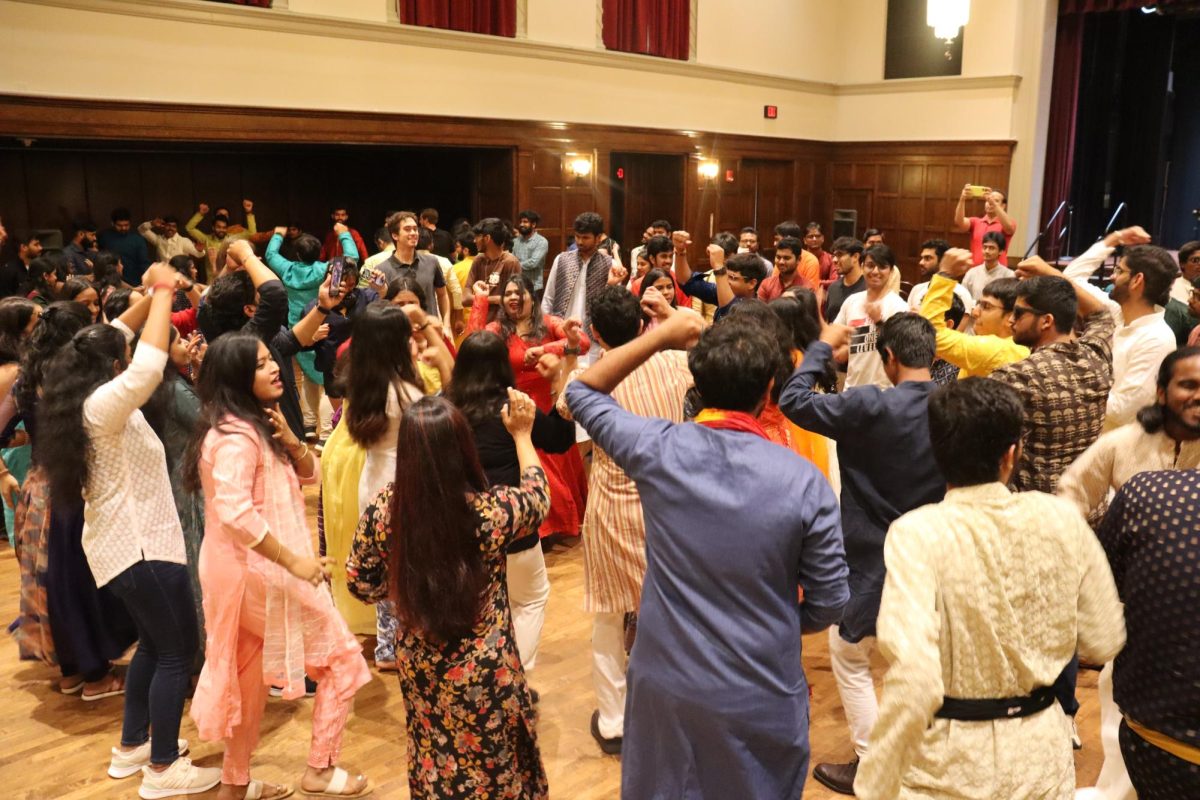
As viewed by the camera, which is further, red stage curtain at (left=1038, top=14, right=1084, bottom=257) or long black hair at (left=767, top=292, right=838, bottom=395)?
red stage curtain at (left=1038, top=14, right=1084, bottom=257)

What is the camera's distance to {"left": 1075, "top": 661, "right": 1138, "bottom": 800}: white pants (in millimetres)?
2725

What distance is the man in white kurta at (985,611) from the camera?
1.80m

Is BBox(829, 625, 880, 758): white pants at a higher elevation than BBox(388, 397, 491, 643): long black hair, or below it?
below

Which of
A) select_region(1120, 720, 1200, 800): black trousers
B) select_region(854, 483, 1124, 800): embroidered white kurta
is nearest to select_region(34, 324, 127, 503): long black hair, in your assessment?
select_region(854, 483, 1124, 800): embroidered white kurta

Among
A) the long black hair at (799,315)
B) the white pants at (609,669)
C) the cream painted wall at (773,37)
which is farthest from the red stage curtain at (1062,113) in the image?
the white pants at (609,669)

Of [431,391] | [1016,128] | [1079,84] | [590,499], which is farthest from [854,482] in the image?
[1079,84]

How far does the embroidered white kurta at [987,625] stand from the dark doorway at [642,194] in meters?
10.8

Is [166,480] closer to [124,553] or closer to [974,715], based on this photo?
[124,553]

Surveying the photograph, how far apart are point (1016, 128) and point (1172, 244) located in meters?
5.08

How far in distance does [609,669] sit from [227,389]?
1550 mm

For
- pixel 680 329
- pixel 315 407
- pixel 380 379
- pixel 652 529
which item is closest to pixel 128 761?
pixel 380 379

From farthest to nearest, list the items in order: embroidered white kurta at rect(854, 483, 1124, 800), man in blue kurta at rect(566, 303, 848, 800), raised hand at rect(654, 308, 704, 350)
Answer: raised hand at rect(654, 308, 704, 350), man in blue kurta at rect(566, 303, 848, 800), embroidered white kurta at rect(854, 483, 1124, 800)

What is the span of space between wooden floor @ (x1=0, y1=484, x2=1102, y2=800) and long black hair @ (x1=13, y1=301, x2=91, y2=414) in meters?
1.25

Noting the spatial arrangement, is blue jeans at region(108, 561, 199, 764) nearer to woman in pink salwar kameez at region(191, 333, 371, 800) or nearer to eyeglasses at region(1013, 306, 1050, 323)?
woman in pink salwar kameez at region(191, 333, 371, 800)
